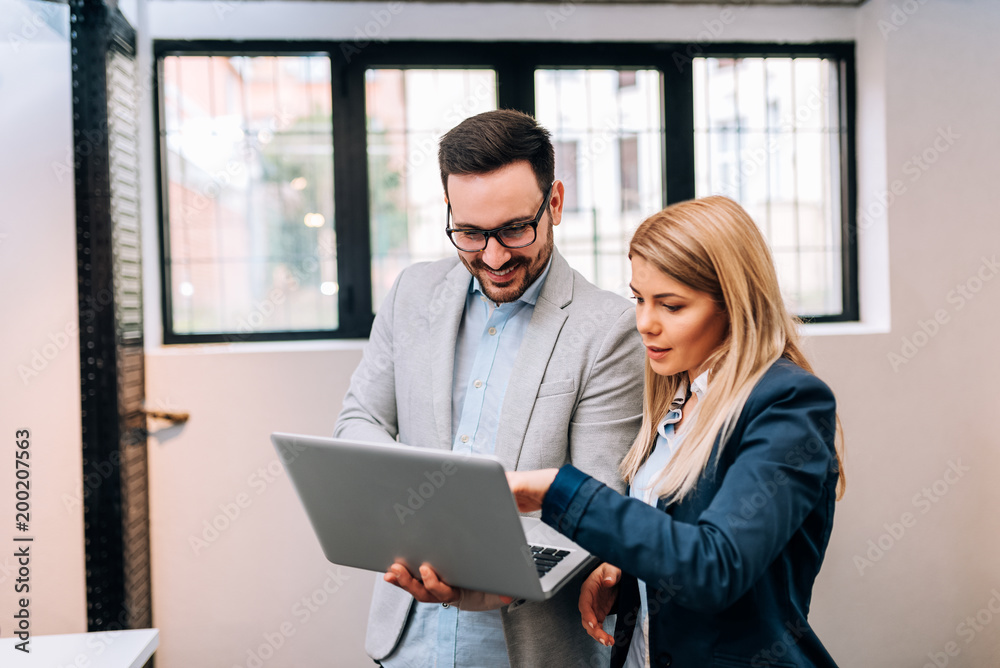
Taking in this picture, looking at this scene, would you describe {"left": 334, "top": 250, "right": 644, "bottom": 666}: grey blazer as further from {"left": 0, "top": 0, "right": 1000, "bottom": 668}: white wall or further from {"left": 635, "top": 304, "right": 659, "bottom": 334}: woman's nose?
{"left": 0, "top": 0, "right": 1000, "bottom": 668}: white wall

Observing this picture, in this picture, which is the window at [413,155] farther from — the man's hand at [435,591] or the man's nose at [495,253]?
the man's hand at [435,591]

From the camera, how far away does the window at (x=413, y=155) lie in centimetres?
264

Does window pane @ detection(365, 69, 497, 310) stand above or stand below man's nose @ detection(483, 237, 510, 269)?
above

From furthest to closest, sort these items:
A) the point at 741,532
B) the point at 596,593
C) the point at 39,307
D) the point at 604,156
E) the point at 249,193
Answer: the point at 604,156 < the point at 249,193 < the point at 39,307 < the point at 596,593 < the point at 741,532

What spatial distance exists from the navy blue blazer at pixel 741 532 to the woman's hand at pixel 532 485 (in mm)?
16

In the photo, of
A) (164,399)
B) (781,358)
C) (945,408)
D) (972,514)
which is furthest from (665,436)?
(972,514)

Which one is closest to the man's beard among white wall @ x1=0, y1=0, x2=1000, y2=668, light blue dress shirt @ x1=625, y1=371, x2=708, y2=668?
light blue dress shirt @ x1=625, y1=371, x2=708, y2=668

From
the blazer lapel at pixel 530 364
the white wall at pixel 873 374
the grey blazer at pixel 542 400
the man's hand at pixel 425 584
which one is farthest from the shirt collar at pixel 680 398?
the white wall at pixel 873 374

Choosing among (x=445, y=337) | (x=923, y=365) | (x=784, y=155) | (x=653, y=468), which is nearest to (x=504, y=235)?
(x=445, y=337)

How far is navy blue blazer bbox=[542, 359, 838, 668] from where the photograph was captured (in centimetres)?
86

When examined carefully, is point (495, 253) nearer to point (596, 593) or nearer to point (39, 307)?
point (596, 593)

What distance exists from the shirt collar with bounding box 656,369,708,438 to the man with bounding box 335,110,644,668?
0.11 meters

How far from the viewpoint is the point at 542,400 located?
50.8 inches

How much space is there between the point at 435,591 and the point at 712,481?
46 centimetres
